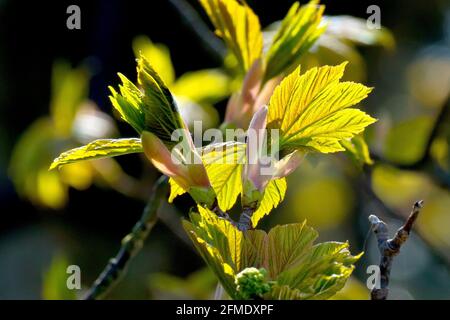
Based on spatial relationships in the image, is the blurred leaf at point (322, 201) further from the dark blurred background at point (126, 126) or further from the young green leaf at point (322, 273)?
the young green leaf at point (322, 273)

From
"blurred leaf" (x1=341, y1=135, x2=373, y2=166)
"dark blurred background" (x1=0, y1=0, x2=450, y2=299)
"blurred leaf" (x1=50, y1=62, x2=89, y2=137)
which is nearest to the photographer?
"blurred leaf" (x1=341, y1=135, x2=373, y2=166)

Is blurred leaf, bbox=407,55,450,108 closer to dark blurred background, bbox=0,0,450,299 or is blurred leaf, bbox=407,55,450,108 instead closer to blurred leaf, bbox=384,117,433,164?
dark blurred background, bbox=0,0,450,299

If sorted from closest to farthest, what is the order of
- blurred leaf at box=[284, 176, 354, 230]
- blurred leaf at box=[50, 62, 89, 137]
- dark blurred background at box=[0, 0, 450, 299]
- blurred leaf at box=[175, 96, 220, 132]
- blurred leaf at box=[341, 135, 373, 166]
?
blurred leaf at box=[341, 135, 373, 166], blurred leaf at box=[175, 96, 220, 132], blurred leaf at box=[50, 62, 89, 137], dark blurred background at box=[0, 0, 450, 299], blurred leaf at box=[284, 176, 354, 230]

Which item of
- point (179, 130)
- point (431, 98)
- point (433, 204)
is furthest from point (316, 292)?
point (431, 98)

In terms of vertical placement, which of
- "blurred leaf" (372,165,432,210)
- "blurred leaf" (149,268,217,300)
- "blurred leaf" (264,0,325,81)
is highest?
"blurred leaf" (264,0,325,81)

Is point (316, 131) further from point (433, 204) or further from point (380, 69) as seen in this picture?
point (380, 69)

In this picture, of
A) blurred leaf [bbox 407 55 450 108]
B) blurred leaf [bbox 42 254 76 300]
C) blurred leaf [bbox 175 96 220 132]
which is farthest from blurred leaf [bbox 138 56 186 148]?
blurred leaf [bbox 407 55 450 108]

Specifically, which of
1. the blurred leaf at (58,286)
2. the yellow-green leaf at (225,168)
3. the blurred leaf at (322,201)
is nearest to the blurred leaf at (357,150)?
the yellow-green leaf at (225,168)
